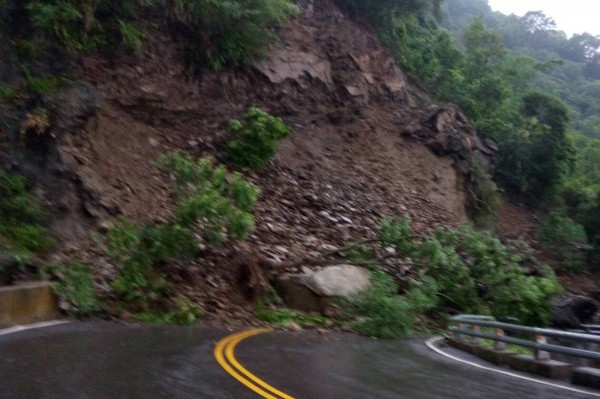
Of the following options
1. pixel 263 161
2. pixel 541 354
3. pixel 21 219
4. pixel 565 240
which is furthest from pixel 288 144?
pixel 541 354

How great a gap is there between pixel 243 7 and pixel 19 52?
363 inches

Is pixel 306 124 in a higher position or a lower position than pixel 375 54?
lower

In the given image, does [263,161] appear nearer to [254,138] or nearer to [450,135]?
[254,138]

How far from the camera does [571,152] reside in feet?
129

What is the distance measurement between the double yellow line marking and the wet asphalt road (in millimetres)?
137

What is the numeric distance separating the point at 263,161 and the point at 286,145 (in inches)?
128

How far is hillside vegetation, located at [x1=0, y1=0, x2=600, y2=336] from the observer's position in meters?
19.5

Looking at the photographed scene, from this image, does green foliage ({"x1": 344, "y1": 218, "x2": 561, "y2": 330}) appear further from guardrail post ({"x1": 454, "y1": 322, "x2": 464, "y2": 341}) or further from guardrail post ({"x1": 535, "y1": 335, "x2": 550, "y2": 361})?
guardrail post ({"x1": 535, "y1": 335, "x2": 550, "y2": 361})

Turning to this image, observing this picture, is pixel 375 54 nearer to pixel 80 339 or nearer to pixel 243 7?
pixel 243 7

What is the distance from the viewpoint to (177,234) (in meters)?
19.2

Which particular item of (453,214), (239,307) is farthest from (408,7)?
(239,307)

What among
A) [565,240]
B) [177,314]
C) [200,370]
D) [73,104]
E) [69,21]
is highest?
[69,21]

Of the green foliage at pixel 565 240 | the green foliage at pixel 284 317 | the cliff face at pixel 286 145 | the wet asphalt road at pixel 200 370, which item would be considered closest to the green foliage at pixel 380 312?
the green foliage at pixel 284 317

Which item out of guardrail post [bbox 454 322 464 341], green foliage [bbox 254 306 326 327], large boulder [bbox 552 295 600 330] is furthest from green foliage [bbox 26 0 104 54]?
large boulder [bbox 552 295 600 330]
